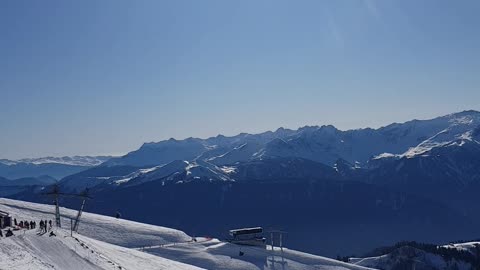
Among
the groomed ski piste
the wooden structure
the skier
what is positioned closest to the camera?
the groomed ski piste

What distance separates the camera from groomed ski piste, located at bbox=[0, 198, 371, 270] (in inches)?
2088

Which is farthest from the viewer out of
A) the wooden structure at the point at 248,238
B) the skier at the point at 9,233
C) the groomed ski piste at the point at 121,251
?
the wooden structure at the point at 248,238

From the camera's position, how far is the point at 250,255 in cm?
9644

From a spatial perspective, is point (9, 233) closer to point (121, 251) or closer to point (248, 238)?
point (121, 251)

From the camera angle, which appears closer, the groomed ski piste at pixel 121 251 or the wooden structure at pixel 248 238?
the groomed ski piste at pixel 121 251

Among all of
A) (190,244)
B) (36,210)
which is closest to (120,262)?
(190,244)

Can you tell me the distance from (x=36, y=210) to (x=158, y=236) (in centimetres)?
2403

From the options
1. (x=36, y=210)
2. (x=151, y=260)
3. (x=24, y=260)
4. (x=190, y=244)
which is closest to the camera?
(x=24, y=260)

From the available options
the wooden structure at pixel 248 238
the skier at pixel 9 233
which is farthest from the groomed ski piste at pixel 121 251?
the wooden structure at pixel 248 238

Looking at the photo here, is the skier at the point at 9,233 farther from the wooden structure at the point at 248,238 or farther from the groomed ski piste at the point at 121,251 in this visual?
the wooden structure at the point at 248,238

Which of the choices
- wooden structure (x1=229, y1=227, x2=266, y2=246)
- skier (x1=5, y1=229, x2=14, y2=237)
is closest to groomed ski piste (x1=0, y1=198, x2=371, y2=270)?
skier (x1=5, y1=229, x2=14, y2=237)

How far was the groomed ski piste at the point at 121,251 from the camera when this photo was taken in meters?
53.0

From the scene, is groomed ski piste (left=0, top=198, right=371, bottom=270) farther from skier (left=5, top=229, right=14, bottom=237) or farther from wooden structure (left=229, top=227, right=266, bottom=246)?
wooden structure (left=229, top=227, right=266, bottom=246)

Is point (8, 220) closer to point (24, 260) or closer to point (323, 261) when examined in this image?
point (24, 260)
